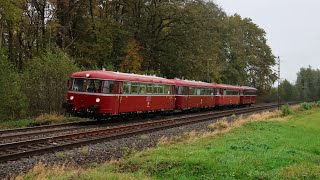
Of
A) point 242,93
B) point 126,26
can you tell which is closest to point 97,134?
point 126,26

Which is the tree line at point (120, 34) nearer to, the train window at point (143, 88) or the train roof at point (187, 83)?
the train roof at point (187, 83)

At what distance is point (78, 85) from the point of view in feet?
79.5

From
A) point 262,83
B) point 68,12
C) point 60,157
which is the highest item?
point 68,12

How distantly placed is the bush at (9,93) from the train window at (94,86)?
6251 mm

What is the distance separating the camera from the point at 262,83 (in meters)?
83.1

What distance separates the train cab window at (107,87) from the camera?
23.7m

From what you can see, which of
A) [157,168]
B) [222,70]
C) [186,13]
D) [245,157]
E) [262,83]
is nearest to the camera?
A: [157,168]

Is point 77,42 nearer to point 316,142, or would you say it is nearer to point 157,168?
point 316,142

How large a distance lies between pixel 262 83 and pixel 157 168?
75.2m

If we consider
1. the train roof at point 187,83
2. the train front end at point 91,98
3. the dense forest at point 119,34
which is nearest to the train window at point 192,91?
the train roof at point 187,83

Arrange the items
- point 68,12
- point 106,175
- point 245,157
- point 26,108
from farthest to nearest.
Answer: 1. point 68,12
2. point 26,108
3. point 245,157
4. point 106,175

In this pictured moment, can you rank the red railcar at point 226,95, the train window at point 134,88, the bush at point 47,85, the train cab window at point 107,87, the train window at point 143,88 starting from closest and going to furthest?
the train cab window at point 107,87, the train window at point 134,88, the train window at point 143,88, the bush at point 47,85, the red railcar at point 226,95

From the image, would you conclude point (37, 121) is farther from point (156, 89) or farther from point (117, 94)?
point (156, 89)

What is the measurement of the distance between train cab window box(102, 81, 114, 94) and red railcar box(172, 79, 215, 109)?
11.8 meters
